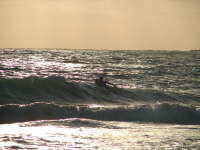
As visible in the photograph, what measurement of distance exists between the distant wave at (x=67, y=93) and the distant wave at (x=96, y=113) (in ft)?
12.3

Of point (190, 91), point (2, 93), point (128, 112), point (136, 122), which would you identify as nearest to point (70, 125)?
point (136, 122)

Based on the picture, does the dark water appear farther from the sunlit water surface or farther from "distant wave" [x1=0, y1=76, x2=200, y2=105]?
the sunlit water surface

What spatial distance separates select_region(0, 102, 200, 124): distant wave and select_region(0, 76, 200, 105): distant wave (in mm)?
3744

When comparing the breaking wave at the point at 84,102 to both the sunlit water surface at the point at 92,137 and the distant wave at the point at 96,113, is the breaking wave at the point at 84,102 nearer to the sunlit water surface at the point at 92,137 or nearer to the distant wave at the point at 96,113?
the distant wave at the point at 96,113

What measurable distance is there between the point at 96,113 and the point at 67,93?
22.6ft

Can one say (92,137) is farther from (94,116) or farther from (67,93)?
(67,93)

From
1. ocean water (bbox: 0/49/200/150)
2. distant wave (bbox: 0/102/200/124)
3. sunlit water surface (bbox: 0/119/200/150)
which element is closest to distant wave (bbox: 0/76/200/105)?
ocean water (bbox: 0/49/200/150)

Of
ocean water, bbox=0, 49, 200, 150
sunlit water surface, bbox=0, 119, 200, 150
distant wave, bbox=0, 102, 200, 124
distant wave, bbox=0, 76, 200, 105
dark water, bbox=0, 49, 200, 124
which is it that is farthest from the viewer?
distant wave, bbox=0, 76, 200, 105

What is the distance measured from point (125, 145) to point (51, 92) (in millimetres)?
14641

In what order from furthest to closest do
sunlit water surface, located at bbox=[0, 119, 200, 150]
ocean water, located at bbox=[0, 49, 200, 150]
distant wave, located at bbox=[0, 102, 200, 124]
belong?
1. distant wave, located at bbox=[0, 102, 200, 124]
2. ocean water, located at bbox=[0, 49, 200, 150]
3. sunlit water surface, located at bbox=[0, 119, 200, 150]

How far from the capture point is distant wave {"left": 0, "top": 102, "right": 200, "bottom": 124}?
20281mm

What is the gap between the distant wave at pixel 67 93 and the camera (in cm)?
2628

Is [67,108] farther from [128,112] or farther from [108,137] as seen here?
[108,137]

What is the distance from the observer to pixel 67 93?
27922 millimetres
